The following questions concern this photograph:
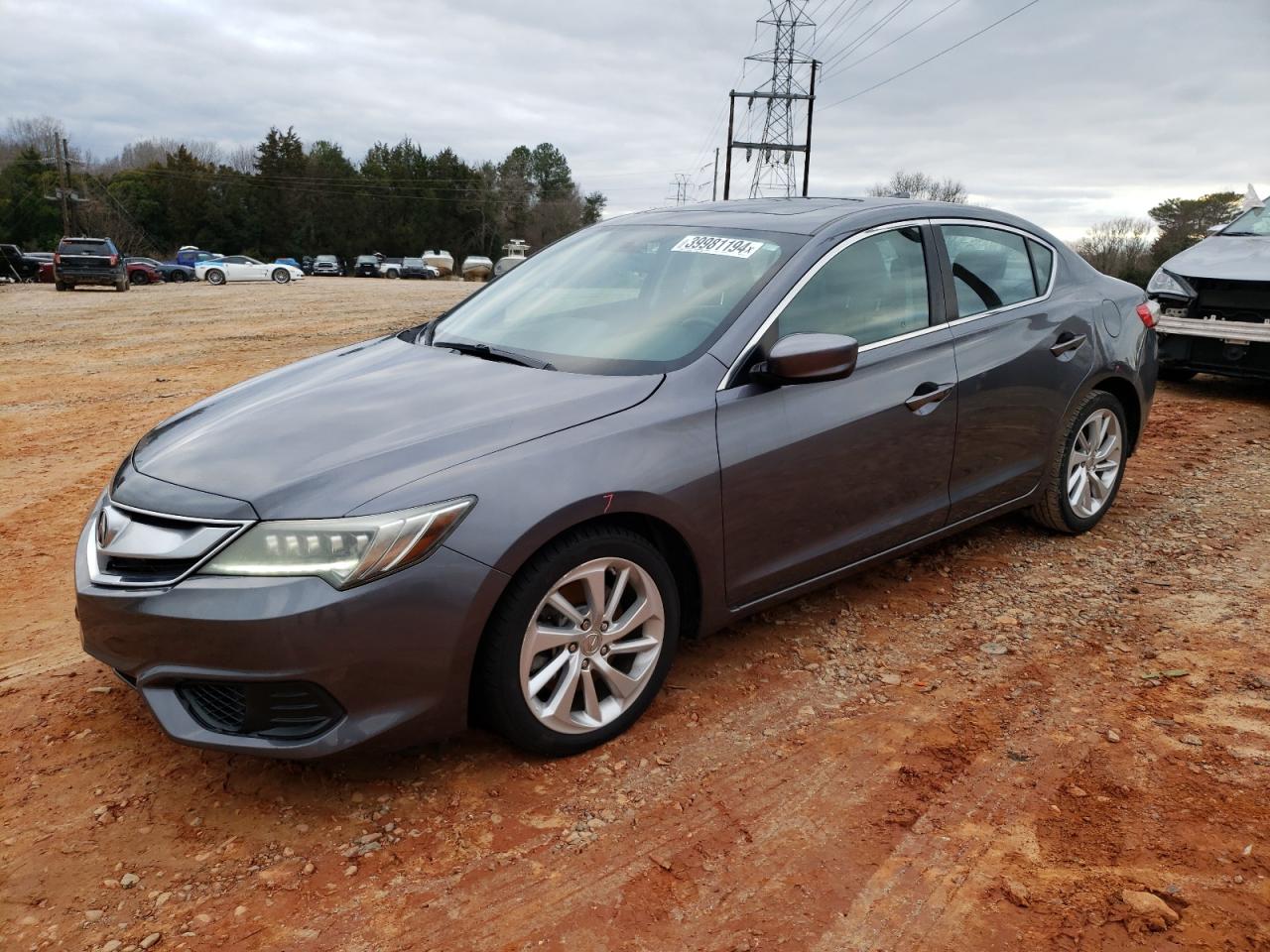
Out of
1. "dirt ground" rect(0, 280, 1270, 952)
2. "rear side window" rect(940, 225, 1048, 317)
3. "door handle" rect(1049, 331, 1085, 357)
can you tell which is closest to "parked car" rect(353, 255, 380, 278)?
"dirt ground" rect(0, 280, 1270, 952)

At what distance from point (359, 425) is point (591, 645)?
37.9 inches

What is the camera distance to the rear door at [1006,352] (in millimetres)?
4059

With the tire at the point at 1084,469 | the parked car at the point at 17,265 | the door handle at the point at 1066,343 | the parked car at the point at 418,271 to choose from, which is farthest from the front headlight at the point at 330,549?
the parked car at the point at 418,271

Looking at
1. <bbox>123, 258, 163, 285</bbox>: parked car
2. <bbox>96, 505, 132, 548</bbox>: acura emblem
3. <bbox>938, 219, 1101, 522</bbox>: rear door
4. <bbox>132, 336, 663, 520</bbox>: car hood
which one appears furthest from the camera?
<bbox>123, 258, 163, 285</bbox>: parked car

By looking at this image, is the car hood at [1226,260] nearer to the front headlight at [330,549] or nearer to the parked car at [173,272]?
the front headlight at [330,549]

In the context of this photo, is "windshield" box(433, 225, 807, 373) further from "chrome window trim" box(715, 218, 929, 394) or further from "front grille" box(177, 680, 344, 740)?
"front grille" box(177, 680, 344, 740)

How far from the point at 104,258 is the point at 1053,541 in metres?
31.7

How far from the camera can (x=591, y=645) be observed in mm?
2936

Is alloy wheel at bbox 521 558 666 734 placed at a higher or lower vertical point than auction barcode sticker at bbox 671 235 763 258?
lower

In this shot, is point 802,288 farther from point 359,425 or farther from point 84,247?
point 84,247

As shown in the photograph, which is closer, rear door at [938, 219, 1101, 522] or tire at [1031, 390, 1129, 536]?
rear door at [938, 219, 1101, 522]

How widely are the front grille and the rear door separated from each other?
105 inches

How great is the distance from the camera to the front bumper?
2455mm

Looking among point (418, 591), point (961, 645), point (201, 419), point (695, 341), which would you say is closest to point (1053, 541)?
point (961, 645)
